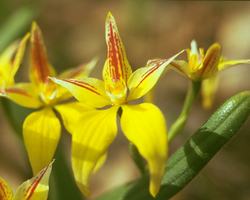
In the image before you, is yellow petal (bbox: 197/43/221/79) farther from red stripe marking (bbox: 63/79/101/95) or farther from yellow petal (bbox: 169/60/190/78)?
red stripe marking (bbox: 63/79/101/95)

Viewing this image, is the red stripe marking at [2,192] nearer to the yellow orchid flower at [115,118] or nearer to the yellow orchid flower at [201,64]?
the yellow orchid flower at [115,118]

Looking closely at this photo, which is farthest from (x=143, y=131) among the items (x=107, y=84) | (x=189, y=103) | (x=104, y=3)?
(x=104, y=3)

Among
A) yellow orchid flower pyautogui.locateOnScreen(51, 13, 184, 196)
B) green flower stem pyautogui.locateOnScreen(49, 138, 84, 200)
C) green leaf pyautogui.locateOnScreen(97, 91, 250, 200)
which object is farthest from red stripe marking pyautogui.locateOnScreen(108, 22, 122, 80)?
green flower stem pyautogui.locateOnScreen(49, 138, 84, 200)

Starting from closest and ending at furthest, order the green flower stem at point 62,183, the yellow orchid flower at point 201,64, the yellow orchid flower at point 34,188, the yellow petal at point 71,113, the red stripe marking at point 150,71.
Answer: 1. the yellow orchid flower at point 34,188
2. the red stripe marking at point 150,71
3. the yellow orchid flower at point 201,64
4. the yellow petal at point 71,113
5. the green flower stem at point 62,183

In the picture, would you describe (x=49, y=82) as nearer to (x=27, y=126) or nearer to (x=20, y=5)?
(x=27, y=126)

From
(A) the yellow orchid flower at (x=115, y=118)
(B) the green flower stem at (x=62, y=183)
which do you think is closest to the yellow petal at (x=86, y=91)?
(A) the yellow orchid flower at (x=115, y=118)

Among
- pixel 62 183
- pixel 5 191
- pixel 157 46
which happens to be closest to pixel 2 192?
pixel 5 191
